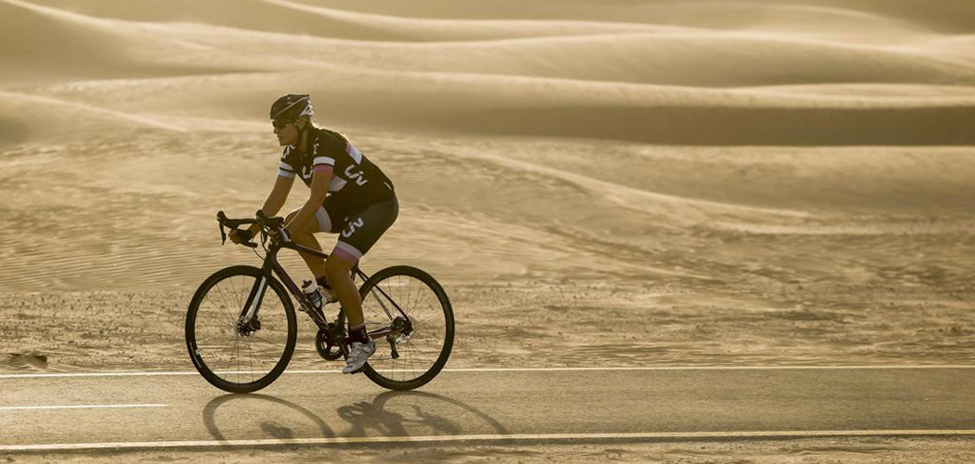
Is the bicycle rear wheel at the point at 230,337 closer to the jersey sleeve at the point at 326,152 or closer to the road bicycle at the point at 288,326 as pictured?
the road bicycle at the point at 288,326

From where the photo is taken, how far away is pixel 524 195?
26.0 m

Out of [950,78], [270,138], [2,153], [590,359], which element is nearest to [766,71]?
[950,78]

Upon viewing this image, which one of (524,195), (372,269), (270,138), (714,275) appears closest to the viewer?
(372,269)

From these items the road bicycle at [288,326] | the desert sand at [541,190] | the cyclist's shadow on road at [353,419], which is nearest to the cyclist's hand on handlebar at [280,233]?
the road bicycle at [288,326]

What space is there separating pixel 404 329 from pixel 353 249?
74 cm

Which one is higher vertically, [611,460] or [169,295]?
[611,460]

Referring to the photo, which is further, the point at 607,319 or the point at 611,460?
the point at 607,319

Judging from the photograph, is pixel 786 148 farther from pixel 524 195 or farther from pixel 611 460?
pixel 611 460

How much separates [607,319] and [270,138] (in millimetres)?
16040

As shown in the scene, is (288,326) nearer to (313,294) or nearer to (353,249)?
(313,294)

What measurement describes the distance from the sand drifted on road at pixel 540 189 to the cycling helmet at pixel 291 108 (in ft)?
9.18

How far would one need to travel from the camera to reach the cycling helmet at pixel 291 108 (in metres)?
8.30

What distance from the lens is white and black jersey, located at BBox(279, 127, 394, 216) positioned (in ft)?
27.3

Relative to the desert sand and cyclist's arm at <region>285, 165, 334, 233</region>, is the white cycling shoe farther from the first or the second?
the desert sand
